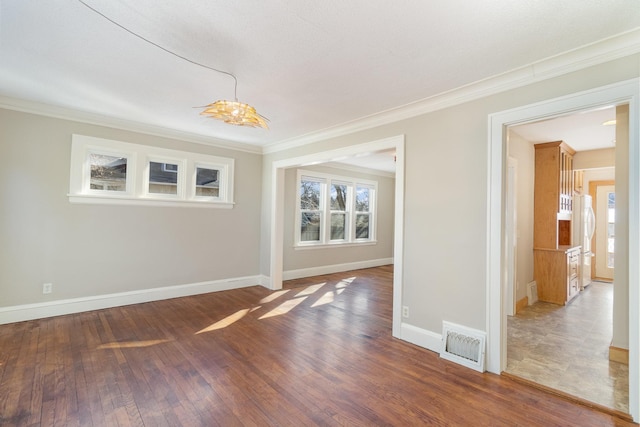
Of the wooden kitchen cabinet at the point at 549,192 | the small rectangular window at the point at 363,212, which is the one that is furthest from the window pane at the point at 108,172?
the wooden kitchen cabinet at the point at 549,192

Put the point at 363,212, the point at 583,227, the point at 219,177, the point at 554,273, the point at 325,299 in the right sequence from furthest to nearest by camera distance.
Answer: the point at 363,212 < the point at 583,227 < the point at 219,177 < the point at 325,299 < the point at 554,273

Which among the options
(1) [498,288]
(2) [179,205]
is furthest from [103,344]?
(1) [498,288]

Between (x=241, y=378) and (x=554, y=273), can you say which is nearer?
(x=241, y=378)

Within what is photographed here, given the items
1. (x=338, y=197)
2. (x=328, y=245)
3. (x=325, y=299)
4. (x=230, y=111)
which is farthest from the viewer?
(x=338, y=197)

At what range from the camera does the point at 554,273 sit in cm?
462

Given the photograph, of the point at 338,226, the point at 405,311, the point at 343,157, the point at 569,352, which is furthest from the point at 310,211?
the point at 569,352

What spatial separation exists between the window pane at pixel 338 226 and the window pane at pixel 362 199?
613mm

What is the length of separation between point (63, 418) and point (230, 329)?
66.3 inches

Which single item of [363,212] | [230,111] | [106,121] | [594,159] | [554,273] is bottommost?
[554,273]

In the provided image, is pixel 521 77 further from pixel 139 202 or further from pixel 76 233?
pixel 76 233

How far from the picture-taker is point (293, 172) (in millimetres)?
6246

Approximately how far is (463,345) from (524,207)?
2840 mm

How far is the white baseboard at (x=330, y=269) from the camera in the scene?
6.23 m

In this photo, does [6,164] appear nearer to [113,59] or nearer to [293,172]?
[113,59]
